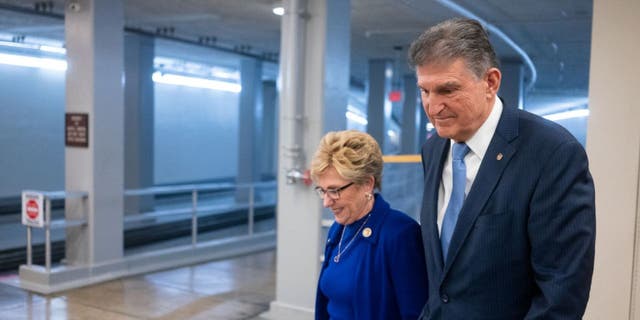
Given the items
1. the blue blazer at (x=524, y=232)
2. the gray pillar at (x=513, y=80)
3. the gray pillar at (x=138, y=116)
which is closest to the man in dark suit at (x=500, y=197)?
the blue blazer at (x=524, y=232)

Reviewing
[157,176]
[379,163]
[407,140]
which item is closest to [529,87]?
[407,140]

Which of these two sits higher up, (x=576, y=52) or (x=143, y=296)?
(x=576, y=52)

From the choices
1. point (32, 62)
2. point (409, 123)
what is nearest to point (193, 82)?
point (32, 62)

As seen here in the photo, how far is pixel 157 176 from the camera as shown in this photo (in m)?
15.2

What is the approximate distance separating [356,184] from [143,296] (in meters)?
4.76

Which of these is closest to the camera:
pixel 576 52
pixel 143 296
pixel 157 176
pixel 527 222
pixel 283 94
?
pixel 527 222

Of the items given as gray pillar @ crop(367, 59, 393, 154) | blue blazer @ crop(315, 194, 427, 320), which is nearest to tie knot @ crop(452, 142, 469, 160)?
blue blazer @ crop(315, 194, 427, 320)

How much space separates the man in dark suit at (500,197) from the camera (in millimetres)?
1349

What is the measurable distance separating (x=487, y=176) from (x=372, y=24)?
739 cm

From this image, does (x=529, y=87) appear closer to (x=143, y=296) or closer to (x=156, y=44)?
(x=156, y=44)

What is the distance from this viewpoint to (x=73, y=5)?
256 inches

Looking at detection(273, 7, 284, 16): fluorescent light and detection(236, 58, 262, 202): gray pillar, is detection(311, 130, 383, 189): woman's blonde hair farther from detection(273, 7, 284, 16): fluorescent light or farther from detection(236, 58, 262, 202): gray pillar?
detection(236, 58, 262, 202): gray pillar

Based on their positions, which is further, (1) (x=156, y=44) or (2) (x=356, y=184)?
(1) (x=156, y=44)

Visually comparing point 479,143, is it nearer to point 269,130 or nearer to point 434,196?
point 434,196
